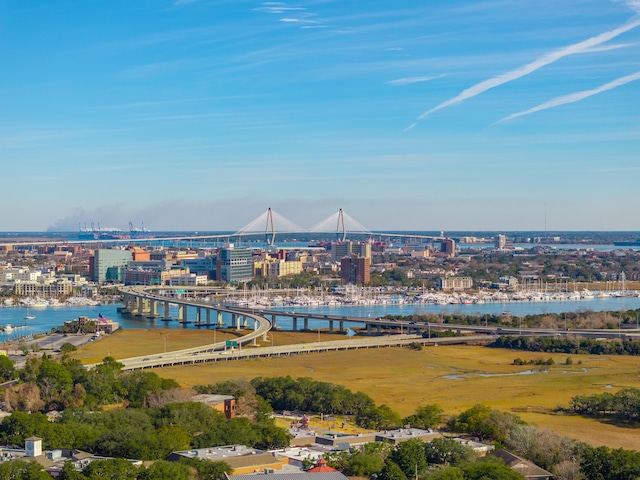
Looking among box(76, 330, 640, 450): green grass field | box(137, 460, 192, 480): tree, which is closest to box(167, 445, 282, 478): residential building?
box(137, 460, 192, 480): tree

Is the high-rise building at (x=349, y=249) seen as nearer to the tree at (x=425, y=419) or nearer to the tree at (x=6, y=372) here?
the tree at (x=6, y=372)

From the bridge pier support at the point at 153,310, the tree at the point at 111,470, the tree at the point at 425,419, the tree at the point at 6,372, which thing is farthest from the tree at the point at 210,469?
the bridge pier support at the point at 153,310

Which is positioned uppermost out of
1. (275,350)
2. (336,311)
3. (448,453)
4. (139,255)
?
(139,255)

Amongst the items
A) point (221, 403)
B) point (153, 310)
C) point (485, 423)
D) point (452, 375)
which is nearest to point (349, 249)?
point (153, 310)

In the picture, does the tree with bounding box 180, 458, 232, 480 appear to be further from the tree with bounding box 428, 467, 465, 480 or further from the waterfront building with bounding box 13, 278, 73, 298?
the waterfront building with bounding box 13, 278, 73, 298

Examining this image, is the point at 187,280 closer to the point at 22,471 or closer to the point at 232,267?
the point at 232,267

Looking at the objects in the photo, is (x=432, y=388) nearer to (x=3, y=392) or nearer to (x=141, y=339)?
(x=3, y=392)

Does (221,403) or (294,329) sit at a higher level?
(221,403)
